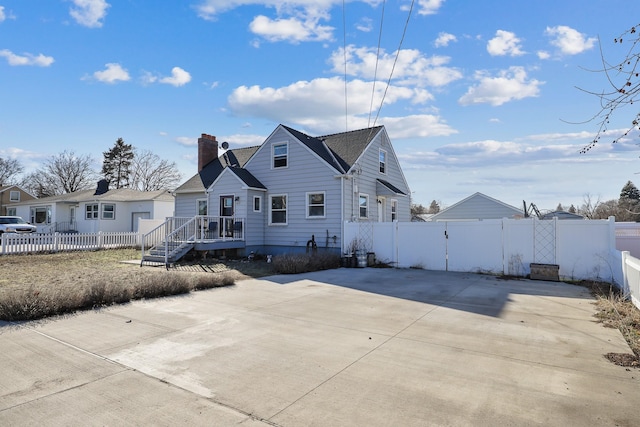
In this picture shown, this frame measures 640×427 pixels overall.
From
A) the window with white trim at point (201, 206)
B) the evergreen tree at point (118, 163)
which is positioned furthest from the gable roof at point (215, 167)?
the evergreen tree at point (118, 163)

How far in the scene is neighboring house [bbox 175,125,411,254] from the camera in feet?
53.5

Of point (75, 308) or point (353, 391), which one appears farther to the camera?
point (75, 308)

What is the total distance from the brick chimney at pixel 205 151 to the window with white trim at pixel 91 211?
14.8 m

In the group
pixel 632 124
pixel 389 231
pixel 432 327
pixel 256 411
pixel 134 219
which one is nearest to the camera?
pixel 256 411

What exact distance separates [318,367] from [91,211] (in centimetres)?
3437

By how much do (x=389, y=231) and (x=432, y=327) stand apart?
8.80m

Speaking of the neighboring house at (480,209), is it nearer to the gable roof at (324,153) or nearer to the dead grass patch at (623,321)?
the gable roof at (324,153)

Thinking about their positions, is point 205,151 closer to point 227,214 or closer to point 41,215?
point 227,214

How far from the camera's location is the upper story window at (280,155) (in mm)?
17781

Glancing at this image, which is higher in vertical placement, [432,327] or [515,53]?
[515,53]

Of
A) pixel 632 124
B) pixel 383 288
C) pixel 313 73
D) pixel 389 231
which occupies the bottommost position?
pixel 383 288

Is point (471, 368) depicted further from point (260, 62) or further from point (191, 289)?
point (260, 62)

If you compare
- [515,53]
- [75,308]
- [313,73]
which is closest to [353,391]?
[75,308]

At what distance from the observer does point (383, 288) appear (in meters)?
9.47
